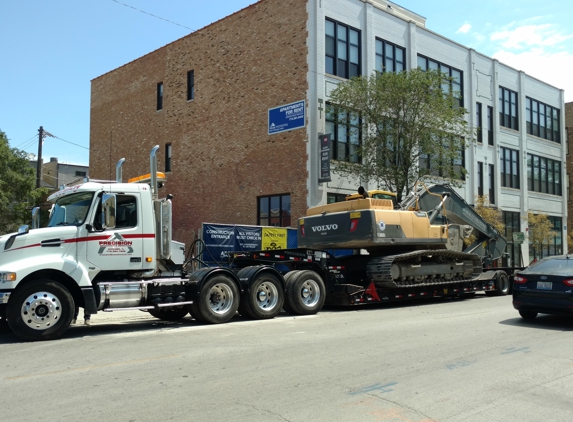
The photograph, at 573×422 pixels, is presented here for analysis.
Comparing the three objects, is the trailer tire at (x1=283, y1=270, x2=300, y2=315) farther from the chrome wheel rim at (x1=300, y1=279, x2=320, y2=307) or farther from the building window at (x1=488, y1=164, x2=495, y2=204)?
the building window at (x1=488, y1=164, x2=495, y2=204)

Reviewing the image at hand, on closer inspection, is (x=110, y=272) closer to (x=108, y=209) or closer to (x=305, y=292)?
(x=108, y=209)

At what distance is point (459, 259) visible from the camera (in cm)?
1761

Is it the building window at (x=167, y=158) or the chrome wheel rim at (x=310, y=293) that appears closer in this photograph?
the chrome wheel rim at (x=310, y=293)

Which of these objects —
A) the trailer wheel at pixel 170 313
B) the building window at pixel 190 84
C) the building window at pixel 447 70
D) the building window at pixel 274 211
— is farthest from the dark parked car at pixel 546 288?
the building window at pixel 190 84

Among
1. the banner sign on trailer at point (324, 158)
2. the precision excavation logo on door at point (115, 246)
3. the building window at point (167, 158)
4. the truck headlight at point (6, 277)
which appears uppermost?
the building window at point (167, 158)

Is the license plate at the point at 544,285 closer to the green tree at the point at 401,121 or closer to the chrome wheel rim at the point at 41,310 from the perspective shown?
the chrome wheel rim at the point at 41,310

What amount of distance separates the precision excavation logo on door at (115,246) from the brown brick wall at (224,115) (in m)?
14.0

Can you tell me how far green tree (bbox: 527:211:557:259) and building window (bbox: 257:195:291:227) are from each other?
19.0 meters

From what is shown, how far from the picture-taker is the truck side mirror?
423 inches

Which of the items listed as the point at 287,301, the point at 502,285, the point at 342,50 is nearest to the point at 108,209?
the point at 287,301

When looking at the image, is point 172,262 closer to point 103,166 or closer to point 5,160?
→ point 5,160

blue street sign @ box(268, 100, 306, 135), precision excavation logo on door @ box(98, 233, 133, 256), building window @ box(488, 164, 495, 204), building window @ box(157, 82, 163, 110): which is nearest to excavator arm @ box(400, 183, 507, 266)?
blue street sign @ box(268, 100, 306, 135)

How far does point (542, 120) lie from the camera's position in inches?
1628

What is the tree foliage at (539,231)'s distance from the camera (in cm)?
3619
